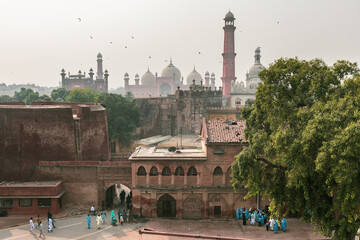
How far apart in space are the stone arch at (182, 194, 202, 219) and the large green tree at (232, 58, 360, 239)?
6514mm

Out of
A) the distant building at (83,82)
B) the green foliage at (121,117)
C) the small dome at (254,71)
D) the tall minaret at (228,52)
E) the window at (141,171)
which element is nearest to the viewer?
the window at (141,171)

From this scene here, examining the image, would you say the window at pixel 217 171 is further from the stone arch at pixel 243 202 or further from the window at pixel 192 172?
the stone arch at pixel 243 202

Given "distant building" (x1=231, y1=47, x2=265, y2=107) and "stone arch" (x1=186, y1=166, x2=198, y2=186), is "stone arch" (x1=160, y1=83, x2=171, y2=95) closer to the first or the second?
"distant building" (x1=231, y1=47, x2=265, y2=107)

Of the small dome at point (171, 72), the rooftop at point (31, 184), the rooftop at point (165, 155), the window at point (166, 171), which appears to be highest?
the small dome at point (171, 72)

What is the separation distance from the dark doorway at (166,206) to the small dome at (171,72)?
82.9 meters

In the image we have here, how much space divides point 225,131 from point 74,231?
40.9 feet

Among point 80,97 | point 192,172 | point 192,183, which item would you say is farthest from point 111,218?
point 80,97

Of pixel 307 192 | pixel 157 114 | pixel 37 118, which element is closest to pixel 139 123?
pixel 157 114

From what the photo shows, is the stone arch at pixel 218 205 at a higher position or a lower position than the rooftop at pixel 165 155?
lower

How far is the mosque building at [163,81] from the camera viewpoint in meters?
103

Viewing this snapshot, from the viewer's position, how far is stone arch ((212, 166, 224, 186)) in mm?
23516

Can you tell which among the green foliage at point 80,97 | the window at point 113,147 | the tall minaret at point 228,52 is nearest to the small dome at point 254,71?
the tall minaret at point 228,52

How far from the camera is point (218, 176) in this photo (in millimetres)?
23531

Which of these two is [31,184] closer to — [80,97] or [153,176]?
[153,176]
